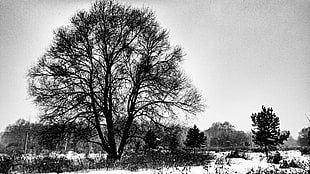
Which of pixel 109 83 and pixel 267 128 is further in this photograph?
pixel 267 128

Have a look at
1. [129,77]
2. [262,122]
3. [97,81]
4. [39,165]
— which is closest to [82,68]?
[97,81]

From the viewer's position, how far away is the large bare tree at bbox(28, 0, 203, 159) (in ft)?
49.8

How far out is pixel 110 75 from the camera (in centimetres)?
1609

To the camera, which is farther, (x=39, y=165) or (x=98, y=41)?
(x=98, y=41)

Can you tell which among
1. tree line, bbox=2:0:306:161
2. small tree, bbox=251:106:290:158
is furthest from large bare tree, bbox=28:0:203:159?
small tree, bbox=251:106:290:158

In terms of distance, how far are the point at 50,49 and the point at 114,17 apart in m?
4.03

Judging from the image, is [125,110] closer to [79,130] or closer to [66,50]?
[79,130]

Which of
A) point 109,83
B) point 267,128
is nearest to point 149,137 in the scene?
point 109,83

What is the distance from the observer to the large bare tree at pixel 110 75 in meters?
15.2

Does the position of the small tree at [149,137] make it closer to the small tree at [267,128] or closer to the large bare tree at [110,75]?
the large bare tree at [110,75]

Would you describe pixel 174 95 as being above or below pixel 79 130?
above

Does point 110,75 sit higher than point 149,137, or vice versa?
point 110,75

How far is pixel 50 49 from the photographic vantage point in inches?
Result: 612

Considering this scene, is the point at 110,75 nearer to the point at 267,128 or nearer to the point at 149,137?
the point at 149,137
